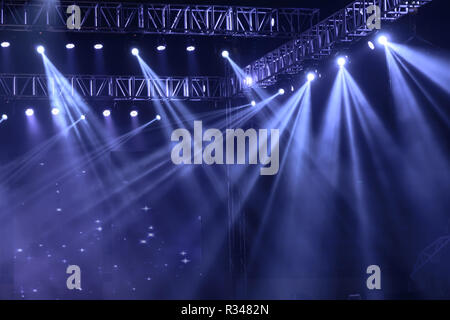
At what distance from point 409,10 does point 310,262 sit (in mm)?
6688

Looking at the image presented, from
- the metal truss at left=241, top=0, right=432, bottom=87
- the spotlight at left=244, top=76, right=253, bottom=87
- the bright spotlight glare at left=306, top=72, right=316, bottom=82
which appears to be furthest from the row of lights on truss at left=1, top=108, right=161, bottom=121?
the bright spotlight glare at left=306, top=72, right=316, bottom=82

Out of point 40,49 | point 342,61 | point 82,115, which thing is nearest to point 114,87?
point 82,115

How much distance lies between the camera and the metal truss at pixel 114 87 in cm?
1324

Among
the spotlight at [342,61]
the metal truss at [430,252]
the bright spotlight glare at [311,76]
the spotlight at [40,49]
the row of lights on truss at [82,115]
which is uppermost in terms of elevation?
the spotlight at [40,49]

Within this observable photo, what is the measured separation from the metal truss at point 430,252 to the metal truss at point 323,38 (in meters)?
3.46

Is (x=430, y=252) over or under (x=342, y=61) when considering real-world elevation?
under

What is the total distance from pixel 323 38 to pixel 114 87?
5.17 metres

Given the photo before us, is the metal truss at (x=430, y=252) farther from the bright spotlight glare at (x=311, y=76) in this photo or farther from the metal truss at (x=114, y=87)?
the metal truss at (x=114, y=87)

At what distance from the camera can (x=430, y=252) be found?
11305 mm

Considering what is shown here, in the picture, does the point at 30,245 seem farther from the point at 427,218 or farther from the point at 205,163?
the point at 427,218

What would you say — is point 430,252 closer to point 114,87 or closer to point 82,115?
point 114,87

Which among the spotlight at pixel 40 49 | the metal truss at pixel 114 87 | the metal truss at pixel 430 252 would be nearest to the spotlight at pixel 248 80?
the metal truss at pixel 114 87

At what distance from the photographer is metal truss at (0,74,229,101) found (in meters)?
13.2
